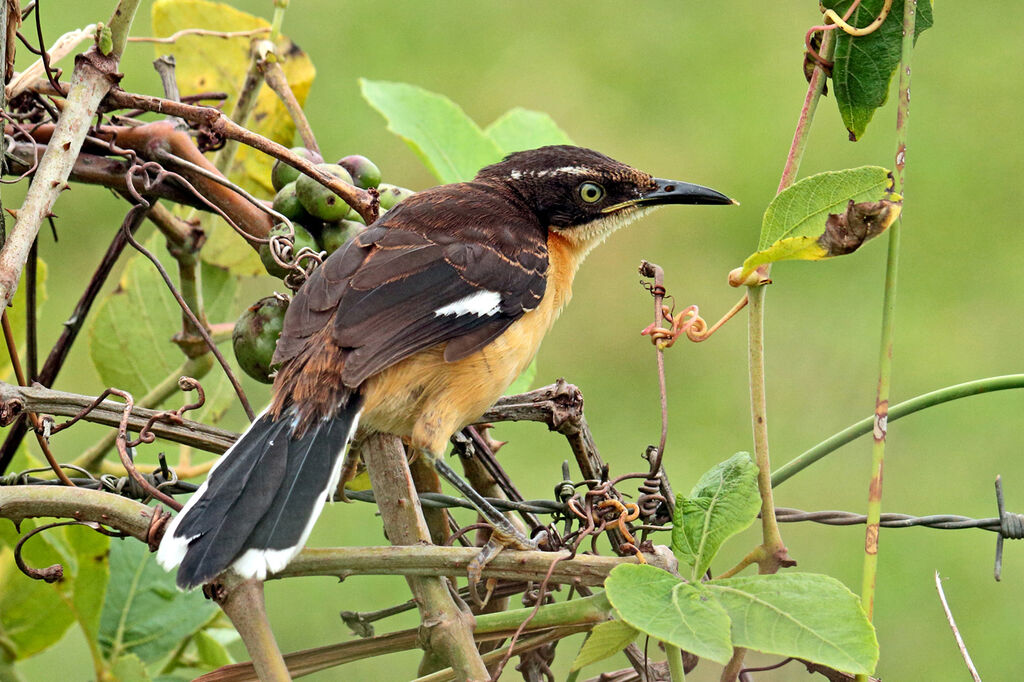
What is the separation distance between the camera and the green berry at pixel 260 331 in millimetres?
3076

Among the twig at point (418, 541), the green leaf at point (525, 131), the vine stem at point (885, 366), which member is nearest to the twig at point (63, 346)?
the twig at point (418, 541)

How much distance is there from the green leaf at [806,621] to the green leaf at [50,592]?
77.3 inches

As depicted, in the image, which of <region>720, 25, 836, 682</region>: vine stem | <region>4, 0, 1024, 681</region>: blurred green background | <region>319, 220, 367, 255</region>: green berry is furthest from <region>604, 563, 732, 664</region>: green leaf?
<region>4, 0, 1024, 681</region>: blurred green background

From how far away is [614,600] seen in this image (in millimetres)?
1916

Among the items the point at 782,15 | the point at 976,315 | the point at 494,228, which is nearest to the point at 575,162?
the point at 494,228

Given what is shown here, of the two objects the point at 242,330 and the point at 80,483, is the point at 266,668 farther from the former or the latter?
the point at 242,330

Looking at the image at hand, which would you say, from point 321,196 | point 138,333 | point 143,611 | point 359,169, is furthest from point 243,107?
point 143,611

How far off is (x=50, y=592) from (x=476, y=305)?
1.49 meters

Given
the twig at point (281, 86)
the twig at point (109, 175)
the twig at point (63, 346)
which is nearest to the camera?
the twig at point (63, 346)

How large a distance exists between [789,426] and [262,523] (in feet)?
20.3

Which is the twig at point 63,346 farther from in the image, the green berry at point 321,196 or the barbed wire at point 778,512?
the green berry at point 321,196

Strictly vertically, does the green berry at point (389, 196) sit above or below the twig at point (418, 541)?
above

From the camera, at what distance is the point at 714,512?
2188mm

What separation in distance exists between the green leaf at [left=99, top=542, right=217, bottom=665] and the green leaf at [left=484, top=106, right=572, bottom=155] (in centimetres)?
192
